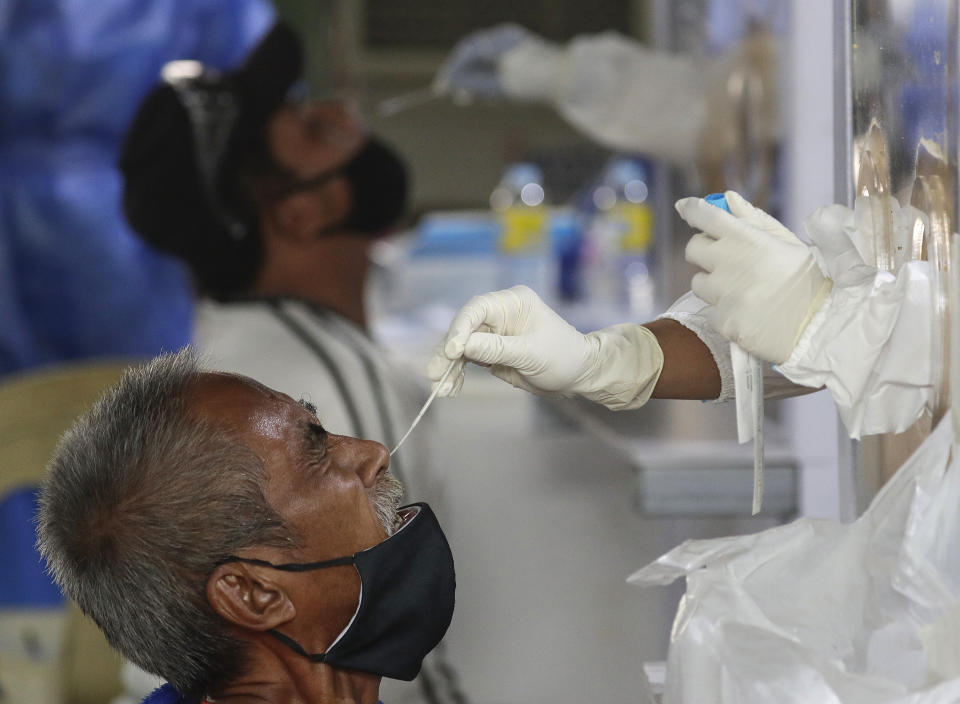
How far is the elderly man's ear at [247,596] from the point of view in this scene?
691mm

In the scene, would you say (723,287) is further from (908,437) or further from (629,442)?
(629,442)

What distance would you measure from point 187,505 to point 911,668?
0.48m

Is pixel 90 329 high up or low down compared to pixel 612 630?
up

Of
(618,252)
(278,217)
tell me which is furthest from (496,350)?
(618,252)

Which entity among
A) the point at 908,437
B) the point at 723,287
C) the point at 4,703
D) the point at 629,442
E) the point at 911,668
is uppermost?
the point at 723,287

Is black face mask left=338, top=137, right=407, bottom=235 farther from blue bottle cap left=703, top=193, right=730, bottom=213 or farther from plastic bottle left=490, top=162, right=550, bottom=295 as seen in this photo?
plastic bottle left=490, top=162, right=550, bottom=295

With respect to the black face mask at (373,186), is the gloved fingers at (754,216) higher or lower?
higher

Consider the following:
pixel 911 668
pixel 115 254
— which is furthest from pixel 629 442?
pixel 115 254

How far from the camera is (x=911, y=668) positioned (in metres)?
0.66

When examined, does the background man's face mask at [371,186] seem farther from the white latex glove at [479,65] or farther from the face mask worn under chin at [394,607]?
the face mask worn under chin at [394,607]

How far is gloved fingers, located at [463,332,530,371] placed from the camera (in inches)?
26.6

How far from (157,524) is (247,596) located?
76 millimetres

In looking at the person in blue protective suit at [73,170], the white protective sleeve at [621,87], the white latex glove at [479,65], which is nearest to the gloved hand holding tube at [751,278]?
the white protective sleeve at [621,87]

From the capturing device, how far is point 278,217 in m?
1.61
